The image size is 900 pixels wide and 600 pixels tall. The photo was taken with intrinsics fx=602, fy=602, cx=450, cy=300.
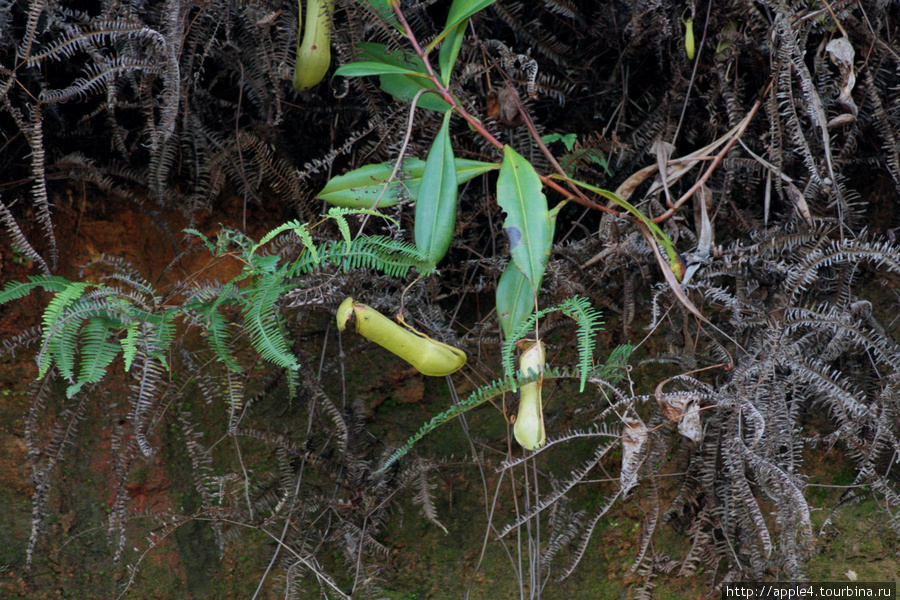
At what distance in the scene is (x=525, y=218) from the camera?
4.15 ft

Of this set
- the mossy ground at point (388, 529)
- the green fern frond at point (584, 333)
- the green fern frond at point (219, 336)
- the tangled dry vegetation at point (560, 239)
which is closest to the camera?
the green fern frond at point (584, 333)

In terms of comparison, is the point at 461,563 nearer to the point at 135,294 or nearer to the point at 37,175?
the point at 135,294

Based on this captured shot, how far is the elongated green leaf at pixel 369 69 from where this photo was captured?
4.37ft

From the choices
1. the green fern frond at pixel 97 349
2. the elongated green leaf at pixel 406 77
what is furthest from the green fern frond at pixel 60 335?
the elongated green leaf at pixel 406 77

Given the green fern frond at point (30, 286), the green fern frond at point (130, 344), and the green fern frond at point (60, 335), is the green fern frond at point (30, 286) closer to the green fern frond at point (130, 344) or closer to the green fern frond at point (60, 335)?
the green fern frond at point (60, 335)

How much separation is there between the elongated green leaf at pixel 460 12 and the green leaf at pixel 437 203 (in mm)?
178

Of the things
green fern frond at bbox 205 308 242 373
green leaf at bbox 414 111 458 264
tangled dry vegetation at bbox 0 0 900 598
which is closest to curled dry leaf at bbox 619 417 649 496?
tangled dry vegetation at bbox 0 0 900 598

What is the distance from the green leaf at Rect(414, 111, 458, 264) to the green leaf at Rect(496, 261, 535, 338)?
0.17 m

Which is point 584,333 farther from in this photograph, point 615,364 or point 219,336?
point 219,336

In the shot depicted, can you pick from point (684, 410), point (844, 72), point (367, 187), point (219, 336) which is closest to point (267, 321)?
point (219, 336)

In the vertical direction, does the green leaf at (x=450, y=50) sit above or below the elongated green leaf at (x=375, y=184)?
above

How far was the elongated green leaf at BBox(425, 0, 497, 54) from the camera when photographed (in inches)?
51.7

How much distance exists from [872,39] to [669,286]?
80 cm

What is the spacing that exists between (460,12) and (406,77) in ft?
0.66
